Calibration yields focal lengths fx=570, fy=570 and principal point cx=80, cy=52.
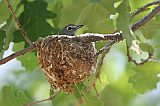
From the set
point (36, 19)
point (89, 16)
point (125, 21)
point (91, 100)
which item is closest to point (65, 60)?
point (91, 100)

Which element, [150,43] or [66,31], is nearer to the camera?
[150,43]

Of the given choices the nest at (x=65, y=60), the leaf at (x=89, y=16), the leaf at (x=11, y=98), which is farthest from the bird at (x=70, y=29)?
the leaf at (x=11, y=98)

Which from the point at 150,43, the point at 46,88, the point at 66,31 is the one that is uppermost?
the point at 66,31

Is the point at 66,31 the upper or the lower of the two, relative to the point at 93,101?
upper

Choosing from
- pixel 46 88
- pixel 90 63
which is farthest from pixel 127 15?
pixel 46 88

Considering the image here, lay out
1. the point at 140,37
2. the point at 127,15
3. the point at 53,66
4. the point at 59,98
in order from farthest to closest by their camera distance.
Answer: the point at 59,98 → the point at 140,37 → the point at 53,66 → the point at 127,15

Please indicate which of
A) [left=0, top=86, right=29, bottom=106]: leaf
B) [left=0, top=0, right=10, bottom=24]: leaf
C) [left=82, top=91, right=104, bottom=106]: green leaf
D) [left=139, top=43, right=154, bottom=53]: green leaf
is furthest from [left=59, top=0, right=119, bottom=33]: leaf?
[left=0, top=86, right=29, bottom=106]: leaf

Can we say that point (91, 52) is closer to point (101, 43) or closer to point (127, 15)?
point (101, 43)

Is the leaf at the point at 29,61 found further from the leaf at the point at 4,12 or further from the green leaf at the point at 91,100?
the green leaf at the point at 91,100
